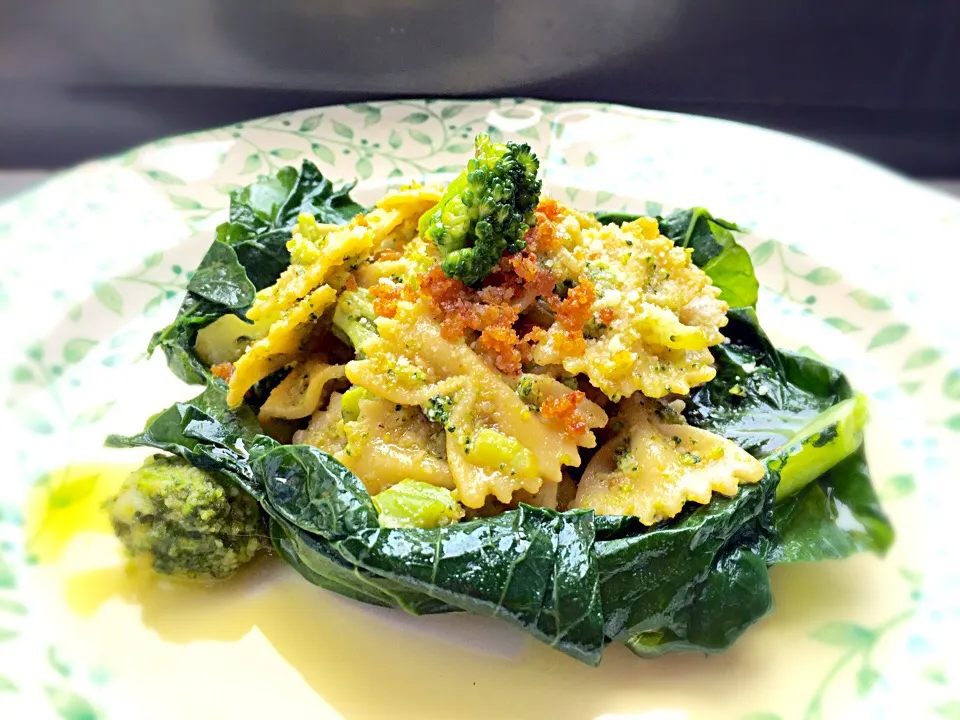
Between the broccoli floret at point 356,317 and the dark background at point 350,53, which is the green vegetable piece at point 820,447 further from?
the dark background at point 350,53

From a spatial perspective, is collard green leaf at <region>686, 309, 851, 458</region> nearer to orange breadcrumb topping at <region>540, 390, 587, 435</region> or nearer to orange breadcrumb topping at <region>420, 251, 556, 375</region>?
orange breadcrumb topping at <region>540, 390, 587, 435</region>

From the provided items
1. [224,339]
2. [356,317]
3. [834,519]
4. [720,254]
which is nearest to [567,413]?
[356,317]

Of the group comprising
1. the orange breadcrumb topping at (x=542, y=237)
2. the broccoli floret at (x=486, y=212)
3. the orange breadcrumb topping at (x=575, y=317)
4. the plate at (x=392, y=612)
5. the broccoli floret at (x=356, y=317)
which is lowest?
the plate at (x=392, y=612)

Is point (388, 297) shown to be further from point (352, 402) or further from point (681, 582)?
point (681, 582)

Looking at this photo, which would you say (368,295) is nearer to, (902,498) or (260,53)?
(902,498)

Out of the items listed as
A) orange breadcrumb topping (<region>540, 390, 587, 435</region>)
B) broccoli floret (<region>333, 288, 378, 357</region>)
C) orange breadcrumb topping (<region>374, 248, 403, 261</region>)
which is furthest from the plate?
orange breadcrumb topping (<region>374, 248, 403, 261</region>)

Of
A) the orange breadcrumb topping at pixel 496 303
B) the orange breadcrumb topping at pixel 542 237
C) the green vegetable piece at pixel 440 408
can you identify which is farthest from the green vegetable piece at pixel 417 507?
the orange breadcrumb topping at pixel 542 237
